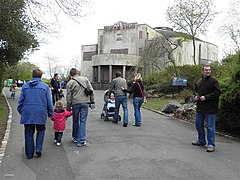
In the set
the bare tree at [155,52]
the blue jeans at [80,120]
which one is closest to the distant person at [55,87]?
the blue jeans at [80,120]

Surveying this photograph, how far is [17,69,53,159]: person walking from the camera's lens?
6.24m

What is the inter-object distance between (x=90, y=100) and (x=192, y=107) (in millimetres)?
7433

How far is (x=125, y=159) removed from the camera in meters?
6.18

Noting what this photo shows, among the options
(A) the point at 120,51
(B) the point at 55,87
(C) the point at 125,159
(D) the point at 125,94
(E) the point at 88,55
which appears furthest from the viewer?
(E) the point at 88,55

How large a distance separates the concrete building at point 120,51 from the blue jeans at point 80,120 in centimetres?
4068

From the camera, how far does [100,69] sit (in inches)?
2120

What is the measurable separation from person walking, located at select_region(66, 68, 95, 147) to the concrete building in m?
40.6

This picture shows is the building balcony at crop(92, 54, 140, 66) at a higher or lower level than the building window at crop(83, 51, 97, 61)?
lower

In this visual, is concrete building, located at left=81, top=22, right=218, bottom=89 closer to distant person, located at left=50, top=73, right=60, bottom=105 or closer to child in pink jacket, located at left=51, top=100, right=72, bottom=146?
distant person, located at left=50, top=73, right=60, bottom=105

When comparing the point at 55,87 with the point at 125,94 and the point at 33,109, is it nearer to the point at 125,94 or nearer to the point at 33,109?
the point at 125,94

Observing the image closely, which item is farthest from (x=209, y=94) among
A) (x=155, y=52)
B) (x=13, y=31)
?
(x=155, y=52)

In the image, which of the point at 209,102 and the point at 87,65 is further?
the point at 87,65

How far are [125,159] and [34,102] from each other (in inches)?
84.5

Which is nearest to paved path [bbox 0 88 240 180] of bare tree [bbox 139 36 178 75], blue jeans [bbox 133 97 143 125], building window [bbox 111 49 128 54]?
blue jeans [bbox 133 97 143 125]
